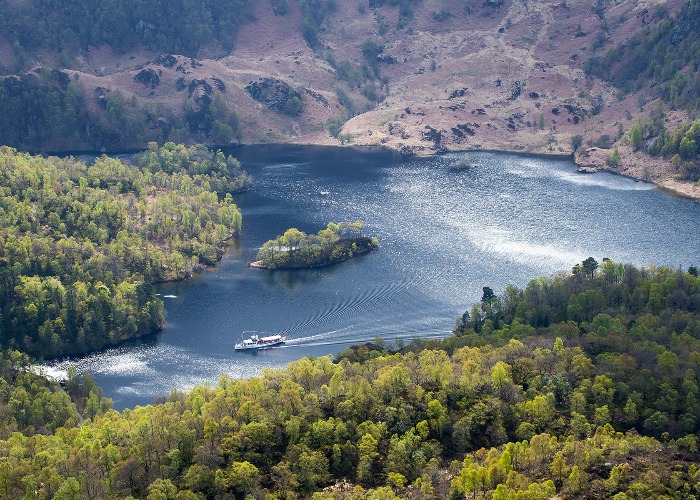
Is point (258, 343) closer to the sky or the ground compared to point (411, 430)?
closer to the ground

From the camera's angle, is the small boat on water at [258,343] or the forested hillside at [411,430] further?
the small boat on water at [258,343]

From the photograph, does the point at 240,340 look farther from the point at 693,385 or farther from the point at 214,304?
the point at 693,385

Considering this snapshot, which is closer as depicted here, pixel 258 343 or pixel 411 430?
pixel 411 430

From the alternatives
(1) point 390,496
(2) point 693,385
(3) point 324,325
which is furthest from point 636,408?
(3) point 324,325

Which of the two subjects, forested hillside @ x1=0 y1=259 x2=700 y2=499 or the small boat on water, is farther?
the small boat on water
